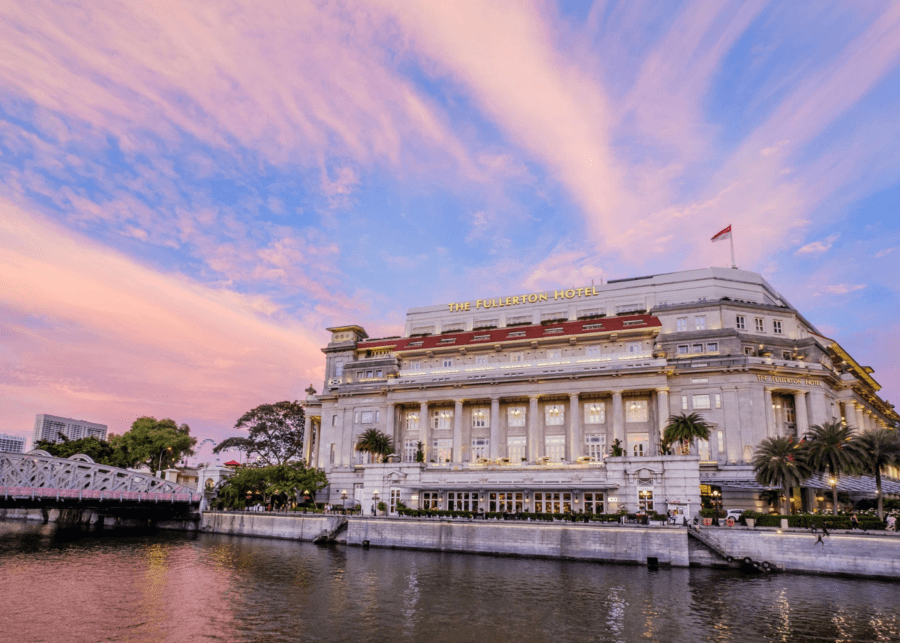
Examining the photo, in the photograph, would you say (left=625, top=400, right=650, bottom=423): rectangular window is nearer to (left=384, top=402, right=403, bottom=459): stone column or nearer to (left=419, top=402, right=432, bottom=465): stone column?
(left=419, top=402, right=432, bottom=465): stone column

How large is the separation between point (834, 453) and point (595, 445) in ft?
109

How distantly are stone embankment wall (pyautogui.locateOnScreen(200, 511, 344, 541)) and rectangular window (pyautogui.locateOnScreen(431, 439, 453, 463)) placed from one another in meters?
26.2

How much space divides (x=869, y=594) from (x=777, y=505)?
33.7 meters

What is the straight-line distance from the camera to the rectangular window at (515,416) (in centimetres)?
9850

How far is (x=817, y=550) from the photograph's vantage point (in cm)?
5531

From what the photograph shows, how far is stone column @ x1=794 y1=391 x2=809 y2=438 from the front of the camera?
A: 86.8 m

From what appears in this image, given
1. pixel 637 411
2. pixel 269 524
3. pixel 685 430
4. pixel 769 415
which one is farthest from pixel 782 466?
pixel 269 524

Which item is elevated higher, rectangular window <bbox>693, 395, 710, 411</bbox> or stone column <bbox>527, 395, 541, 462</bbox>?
rectangular window <bbox>693, 395, 710, 411</bbox>

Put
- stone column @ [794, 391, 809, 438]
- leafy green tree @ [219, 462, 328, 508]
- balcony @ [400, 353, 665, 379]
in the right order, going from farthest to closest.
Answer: balcony @ [400, 353, 665, 379]
leafy green tree @ [219, 462, 328, 508]
stone column @ [794, 391, 809, 438]

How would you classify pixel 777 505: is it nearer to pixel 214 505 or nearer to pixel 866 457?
pixel 866 457

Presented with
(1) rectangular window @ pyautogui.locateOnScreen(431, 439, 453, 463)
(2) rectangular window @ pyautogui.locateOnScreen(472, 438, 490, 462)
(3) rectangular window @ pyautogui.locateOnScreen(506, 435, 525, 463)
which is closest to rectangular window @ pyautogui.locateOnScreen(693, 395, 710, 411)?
(3) rectangular window @ pyautogui.locateOnScreen(506, 435, 525, 463)

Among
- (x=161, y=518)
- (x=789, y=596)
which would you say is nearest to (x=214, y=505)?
(x=161, y=518)

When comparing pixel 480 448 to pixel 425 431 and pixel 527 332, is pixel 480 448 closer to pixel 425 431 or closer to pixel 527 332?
pixel 425 431

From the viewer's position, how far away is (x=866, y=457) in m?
64.6
